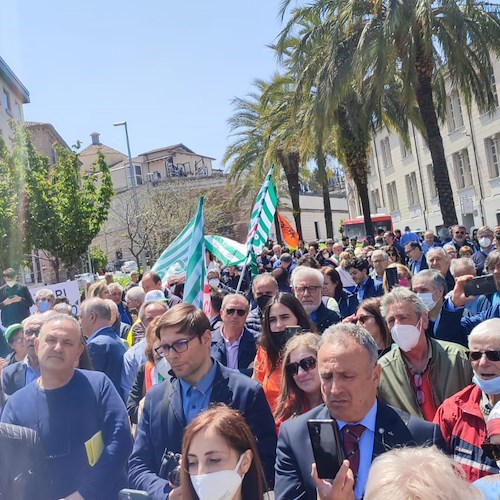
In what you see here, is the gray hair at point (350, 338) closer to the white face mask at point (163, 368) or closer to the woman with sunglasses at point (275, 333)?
the woman with sunglasses at point (275, 333)

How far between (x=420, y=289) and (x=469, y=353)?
196 cm

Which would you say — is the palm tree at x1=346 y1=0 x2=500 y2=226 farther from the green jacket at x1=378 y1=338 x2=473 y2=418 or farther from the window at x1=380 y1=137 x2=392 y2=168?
the window at x1=380 y1=137 x2=392 y2=168

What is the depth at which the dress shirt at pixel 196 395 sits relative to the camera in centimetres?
374

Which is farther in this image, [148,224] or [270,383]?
[148,224]

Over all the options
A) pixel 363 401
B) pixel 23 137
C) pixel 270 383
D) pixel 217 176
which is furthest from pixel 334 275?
pixel 217 176

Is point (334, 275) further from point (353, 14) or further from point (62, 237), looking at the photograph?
point (62, 237)

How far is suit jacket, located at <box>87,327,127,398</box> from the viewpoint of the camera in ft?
19.4

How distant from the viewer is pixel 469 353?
360 cm

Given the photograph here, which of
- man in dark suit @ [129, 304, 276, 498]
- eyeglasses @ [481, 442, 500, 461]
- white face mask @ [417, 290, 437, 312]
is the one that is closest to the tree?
white face mask @ [417, 290, 437, 312]

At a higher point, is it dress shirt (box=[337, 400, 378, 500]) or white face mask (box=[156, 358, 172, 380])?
white face mask (box=[156, 358, 172, 380])

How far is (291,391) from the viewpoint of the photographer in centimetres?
400

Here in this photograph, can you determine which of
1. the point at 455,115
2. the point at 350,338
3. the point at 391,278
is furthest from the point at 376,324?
the point at 455,115

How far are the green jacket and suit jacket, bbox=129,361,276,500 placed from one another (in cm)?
77

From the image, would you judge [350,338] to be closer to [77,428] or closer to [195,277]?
[77,428]
